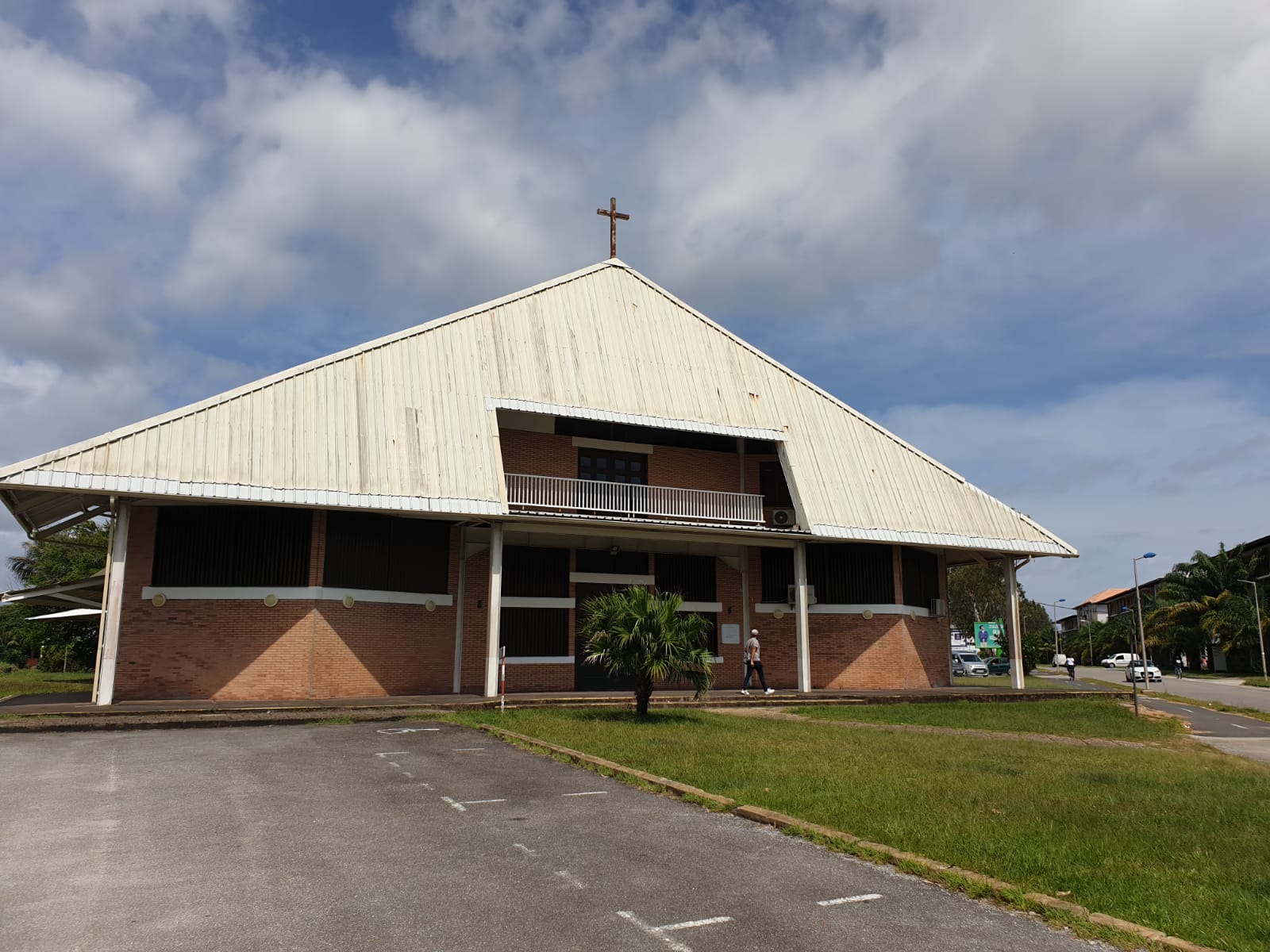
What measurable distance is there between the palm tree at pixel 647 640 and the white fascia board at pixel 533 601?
6.82 meters

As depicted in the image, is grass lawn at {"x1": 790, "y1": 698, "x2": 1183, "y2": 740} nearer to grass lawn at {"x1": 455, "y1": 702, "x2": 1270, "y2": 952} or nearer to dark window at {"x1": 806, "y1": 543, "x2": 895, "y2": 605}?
grass lawn at {"x1": 455, "y1": 702, "x2": 1270, "y2": 952}

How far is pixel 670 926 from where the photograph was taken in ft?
16.5

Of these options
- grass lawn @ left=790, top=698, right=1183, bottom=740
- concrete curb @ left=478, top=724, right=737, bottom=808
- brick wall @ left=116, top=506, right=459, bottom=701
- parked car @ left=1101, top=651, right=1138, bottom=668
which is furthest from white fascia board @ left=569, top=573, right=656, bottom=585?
parked car @ left=1101, top=651, right=1138, bottom=668

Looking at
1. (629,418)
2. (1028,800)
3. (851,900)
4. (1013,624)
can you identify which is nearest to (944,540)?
(1013,624)

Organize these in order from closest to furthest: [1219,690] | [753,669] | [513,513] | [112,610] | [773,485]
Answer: [112,610]
[513,513]
[753,669]
[773,485]
[1219,690]

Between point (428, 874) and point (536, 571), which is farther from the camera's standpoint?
point (536, 571)

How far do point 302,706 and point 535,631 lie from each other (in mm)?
6805

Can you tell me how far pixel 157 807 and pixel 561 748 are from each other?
15.8 ft

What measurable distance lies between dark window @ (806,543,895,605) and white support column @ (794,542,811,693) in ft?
7.06

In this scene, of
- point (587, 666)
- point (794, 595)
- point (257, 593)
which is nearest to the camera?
point (257, 593)

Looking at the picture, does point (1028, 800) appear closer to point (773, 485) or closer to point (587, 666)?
point (587, 666)

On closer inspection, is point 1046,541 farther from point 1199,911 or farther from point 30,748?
point 30,748

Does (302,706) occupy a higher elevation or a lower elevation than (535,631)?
lower

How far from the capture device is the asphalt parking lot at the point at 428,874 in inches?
192
